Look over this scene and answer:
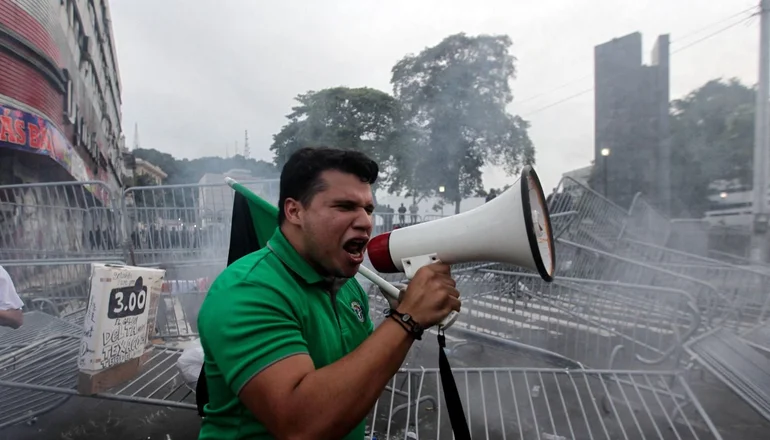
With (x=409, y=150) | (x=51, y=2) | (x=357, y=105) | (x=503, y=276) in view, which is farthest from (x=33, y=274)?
(x=357, y=105)

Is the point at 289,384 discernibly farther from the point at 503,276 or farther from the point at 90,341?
the point at 503,276

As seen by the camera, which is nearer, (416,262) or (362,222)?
(362,222)

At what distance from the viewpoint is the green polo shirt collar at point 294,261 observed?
1137 millimetres

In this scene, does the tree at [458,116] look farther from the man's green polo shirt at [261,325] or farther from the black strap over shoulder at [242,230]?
the man's green polo shirt at [261,325]

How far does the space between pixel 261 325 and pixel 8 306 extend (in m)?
3.39

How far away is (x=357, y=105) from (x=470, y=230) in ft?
65.1

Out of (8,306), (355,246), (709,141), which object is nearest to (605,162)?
(709,141)

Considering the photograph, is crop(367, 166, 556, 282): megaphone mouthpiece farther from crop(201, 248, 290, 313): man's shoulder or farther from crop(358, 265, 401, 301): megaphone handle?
crop(201, 248, 290, 313): man's shoulder

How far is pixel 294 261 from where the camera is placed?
1147mm

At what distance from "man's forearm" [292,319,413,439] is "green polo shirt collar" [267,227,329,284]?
0.87ft

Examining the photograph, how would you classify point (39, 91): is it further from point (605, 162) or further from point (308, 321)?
point (605, 162)

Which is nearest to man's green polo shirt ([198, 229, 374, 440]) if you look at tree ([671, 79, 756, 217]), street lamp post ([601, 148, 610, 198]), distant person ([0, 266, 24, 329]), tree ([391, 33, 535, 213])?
distant person ([0, 266, 24, 329])

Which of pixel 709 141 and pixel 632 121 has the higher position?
pixel 632 121

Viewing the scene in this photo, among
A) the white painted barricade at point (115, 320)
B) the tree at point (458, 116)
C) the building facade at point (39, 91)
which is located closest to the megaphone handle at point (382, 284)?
the white painted barricade at point (115, 320)
